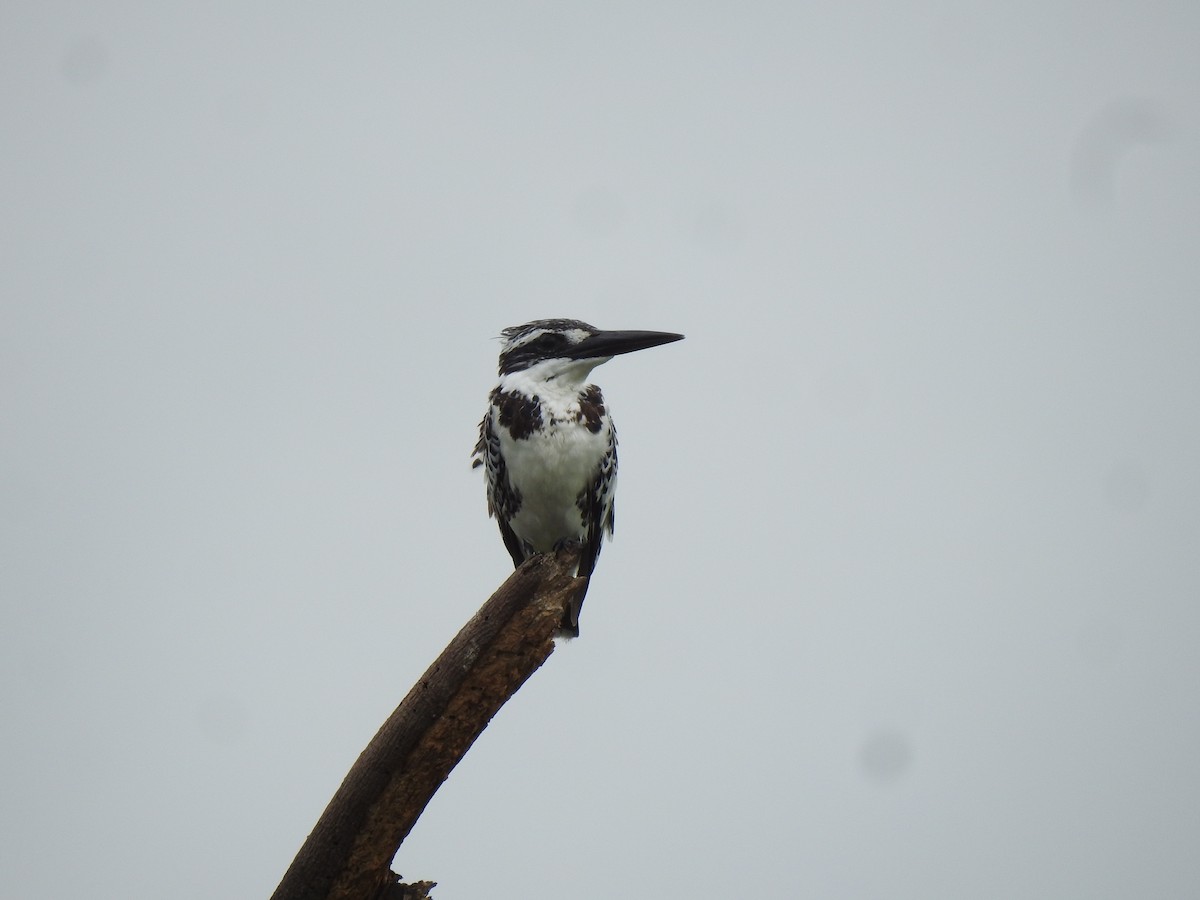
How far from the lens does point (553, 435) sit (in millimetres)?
6867

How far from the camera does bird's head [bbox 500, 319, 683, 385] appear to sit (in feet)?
23.5

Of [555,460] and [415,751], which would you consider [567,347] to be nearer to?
[555,460]

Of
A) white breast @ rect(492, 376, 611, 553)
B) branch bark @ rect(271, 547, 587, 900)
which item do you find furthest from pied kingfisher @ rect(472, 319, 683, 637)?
branch bark @ rect(271, 547, 587, 900)

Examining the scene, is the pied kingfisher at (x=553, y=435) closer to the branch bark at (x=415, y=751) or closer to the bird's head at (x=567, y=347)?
the bird's head at (x=567, y=347)

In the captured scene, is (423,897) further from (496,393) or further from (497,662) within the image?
(496,393)

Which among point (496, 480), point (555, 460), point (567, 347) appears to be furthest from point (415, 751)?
point (567, 347)

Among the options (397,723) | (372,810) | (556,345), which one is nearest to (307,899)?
(372,810)

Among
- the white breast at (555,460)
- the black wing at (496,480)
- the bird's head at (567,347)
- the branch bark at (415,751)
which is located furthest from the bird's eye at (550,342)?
the branch bark at (415,751)

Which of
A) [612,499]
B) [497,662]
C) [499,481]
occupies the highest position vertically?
[612,499]

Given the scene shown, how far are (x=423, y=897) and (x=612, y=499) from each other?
3286 millimetres

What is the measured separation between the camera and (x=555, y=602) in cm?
542

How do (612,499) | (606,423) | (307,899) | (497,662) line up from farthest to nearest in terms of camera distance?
(612,499) → (606,423) → (497,662) → (307,899)

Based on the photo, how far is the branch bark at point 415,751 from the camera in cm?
479

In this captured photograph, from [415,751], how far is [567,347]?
3179 mm
